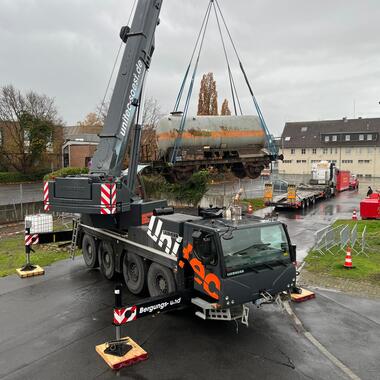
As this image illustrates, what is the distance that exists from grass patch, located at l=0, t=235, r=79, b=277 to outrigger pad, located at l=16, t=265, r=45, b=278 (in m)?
0.44

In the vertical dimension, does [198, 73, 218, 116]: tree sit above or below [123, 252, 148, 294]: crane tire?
above

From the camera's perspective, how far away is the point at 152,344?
694cm

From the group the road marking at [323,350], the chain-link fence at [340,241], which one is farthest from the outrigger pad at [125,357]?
the chain-link fence at [340,241]

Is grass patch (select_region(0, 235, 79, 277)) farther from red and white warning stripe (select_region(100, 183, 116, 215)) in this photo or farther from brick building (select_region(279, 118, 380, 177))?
brick building (select_region(279, 118, 380, 177))

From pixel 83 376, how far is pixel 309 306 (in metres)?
5.33

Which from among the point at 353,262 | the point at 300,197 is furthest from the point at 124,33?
the point at 300,197

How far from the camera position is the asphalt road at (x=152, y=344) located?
602cm

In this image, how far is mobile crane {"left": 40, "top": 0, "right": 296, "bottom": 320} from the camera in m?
6.83

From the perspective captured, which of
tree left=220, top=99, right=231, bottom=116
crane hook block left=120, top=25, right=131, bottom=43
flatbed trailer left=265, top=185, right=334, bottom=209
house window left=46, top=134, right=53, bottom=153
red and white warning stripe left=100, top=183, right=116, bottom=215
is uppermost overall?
tree left=220, top=99, right=231, bottom=116

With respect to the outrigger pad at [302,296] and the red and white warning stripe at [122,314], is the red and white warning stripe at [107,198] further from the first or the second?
the outrigger pad at [302,296]

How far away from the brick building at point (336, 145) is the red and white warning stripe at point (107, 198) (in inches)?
2018

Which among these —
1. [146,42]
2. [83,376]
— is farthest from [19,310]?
[146,42]

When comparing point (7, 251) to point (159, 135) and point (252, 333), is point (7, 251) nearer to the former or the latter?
point (159, 135)

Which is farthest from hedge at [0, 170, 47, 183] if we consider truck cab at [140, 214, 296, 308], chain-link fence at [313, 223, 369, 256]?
truck cab at [140, 214, 296, 308]
